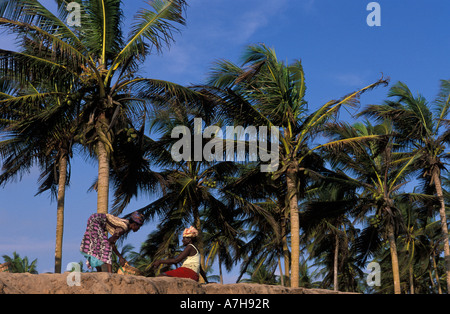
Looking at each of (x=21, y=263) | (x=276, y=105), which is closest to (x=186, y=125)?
(x=276, y=105)

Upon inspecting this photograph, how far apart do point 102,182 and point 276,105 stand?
633cm

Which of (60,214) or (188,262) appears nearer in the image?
(188,262)

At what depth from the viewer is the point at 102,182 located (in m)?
14.0

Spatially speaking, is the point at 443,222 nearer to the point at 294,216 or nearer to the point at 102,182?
the point at 294,216

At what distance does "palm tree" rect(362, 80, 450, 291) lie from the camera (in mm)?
23469

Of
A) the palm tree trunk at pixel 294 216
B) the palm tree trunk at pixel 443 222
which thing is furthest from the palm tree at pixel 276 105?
the palm tree trunk at pixel 443 222

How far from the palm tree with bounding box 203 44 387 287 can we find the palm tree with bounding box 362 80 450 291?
6.34 metres

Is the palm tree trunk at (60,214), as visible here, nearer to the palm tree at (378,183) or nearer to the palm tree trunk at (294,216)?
the palm tree trunk at (294,216)

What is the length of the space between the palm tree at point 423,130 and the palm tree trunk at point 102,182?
534 inches

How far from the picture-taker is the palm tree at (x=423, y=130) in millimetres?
23469

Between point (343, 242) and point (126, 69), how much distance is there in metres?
22.5

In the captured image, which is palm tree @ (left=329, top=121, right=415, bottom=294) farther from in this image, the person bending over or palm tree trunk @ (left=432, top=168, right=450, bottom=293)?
the person bending over

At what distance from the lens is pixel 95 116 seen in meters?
14.5

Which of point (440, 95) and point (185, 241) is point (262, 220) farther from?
point (185, 241)
